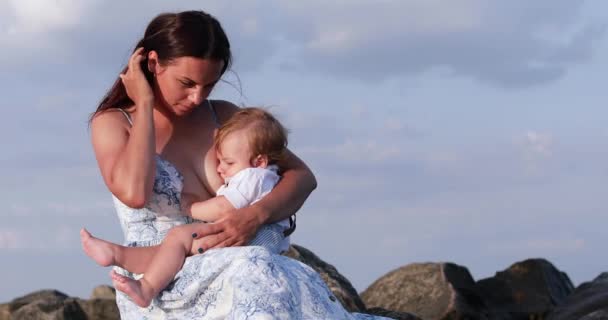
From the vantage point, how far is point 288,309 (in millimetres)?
5727

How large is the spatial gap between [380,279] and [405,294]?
0.57 metres

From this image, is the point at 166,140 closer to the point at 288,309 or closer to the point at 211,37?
the point at 211,37

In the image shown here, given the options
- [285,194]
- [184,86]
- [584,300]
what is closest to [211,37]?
[184,86]

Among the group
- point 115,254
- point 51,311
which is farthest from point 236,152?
point 51,311

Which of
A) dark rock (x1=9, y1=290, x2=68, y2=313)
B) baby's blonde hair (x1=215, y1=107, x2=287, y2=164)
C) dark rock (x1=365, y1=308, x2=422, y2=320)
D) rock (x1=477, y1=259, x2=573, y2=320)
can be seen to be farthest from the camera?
dark rock (x1=9, y1=290, x2=68, y2=313)

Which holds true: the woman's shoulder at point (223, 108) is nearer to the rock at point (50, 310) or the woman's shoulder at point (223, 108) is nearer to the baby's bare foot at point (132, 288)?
the baby's bare foot at point (132, 288)

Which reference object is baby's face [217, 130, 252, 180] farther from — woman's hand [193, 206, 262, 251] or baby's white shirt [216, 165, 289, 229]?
woman's hand [193, 206, 262, 251]

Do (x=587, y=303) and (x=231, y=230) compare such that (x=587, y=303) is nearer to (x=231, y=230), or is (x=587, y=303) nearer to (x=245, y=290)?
(x=231, y=230)

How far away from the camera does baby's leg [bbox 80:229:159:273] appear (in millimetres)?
6207

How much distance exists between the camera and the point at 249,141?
6633 millimetres

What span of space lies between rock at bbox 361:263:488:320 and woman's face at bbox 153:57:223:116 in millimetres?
6688

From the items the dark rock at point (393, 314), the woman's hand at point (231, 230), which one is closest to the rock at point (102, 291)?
the dark rock at point (393, 314)

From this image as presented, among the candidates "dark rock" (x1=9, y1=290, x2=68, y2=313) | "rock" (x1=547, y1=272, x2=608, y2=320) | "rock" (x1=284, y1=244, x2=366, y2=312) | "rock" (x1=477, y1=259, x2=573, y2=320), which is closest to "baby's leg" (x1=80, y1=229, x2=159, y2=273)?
"rock" (x1=547, y1=272, x2=608, y2=320)

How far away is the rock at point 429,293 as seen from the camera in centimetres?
1302
